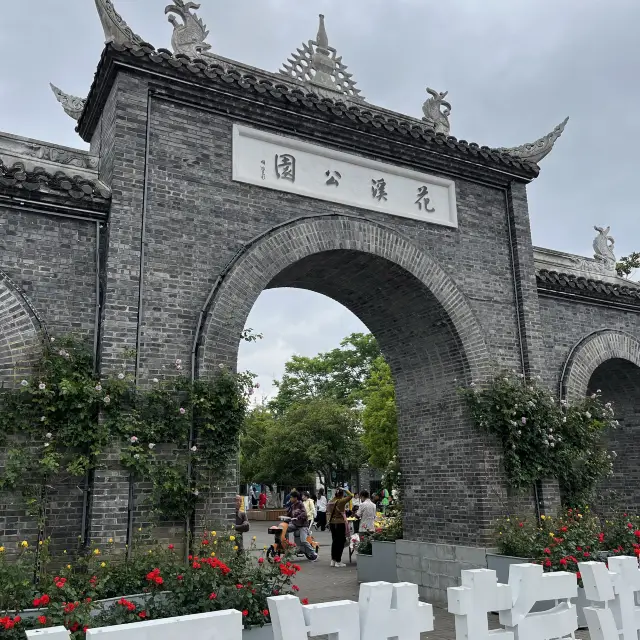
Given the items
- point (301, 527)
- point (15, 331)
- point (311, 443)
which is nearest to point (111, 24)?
point (15, 331)

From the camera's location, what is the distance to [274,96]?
768 cm

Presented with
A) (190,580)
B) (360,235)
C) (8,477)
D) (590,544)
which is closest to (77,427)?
(8,477)

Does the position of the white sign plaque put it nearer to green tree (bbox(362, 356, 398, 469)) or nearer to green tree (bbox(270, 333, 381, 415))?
green tree (bbox(362, 356, 398, 469))

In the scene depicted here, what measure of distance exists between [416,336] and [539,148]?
12.2ft

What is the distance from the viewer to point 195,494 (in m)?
6.07

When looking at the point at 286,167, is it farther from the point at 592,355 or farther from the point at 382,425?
the point at 382,425

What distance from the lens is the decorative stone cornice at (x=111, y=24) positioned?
6.91m

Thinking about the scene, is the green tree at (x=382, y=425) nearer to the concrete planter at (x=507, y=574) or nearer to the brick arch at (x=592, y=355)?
the brick arch at (x=592, y=355)

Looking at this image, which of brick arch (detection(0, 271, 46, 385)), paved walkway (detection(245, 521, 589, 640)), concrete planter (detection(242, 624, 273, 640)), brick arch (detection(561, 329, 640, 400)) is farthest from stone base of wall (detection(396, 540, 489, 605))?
brick arch (detection(0, 271, 46, 385))

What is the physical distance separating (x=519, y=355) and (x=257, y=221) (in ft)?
13.9

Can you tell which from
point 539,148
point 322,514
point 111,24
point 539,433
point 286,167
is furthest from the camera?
point 322,514

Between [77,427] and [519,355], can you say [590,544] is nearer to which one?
[519,355]

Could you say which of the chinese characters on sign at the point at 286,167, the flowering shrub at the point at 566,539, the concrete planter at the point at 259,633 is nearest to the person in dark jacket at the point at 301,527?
the flowering shrub at the point at 566,539

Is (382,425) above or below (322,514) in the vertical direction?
above
